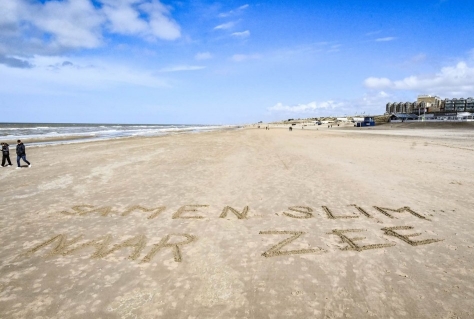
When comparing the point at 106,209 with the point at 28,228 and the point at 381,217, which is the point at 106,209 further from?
the point at 381,217

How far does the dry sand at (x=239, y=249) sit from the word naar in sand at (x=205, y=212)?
3 cm

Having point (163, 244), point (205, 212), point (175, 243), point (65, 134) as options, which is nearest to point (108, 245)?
point (163, 244)

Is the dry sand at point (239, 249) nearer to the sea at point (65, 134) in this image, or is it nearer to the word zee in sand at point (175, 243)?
the word zee in sand at point (175, 243)

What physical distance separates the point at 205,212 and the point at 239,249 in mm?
2029

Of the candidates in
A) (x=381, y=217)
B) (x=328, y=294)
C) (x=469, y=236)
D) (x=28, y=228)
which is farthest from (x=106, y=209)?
(x=469, y=236)

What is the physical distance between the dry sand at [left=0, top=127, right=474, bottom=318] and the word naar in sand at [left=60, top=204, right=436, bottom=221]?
0.03m

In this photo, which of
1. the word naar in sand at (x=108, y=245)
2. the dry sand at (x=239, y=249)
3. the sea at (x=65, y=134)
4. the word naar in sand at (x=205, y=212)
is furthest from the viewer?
the sea at (x=65, y=134)

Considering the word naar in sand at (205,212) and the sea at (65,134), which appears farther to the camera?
the sea at (65,134)

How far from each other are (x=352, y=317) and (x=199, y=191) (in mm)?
5885

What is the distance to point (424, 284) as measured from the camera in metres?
3.59

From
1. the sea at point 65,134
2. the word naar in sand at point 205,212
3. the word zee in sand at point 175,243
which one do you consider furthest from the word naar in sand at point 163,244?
the sea at point 65,134

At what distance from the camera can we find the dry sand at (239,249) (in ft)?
10.7

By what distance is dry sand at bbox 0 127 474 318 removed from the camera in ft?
10.7

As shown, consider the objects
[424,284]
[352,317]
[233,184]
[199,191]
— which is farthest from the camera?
[233,184]
